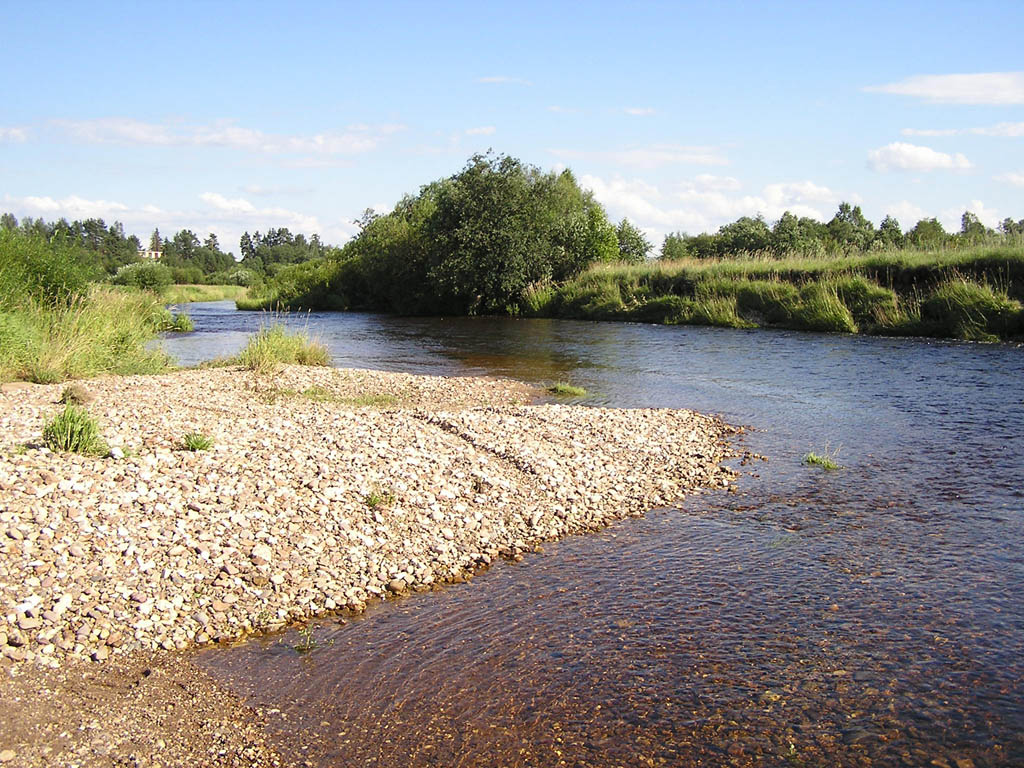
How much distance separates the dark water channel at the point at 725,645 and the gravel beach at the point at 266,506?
55cm

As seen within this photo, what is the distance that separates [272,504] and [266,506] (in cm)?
8

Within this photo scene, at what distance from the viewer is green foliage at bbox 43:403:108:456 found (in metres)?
9.79

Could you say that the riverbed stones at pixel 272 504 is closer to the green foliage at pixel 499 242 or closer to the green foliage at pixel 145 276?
the green foliage at pixel 499 242

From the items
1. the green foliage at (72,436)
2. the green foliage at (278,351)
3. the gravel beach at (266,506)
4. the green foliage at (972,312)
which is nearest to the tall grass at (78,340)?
the gravel beach at (266,506)

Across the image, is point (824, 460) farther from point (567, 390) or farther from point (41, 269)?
point (41, 269)

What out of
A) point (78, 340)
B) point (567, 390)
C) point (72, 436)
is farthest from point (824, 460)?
point (78, 340)

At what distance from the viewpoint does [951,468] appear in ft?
40.3

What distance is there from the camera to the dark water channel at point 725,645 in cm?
566

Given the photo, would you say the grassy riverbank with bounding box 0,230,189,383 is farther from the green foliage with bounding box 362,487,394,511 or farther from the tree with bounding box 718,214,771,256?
the tree with bounding box 718,214,771,256

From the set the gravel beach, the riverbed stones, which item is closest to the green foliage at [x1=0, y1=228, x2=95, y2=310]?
the gravel beach

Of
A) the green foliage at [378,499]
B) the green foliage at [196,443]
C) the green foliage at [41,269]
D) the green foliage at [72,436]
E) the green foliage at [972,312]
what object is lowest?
the green foliage at [378,499]

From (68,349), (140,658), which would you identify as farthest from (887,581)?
(68,349)

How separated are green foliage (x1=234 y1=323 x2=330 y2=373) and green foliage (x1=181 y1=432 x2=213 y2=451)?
30.7 ft

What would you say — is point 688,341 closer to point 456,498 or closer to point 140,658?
point 456,498
